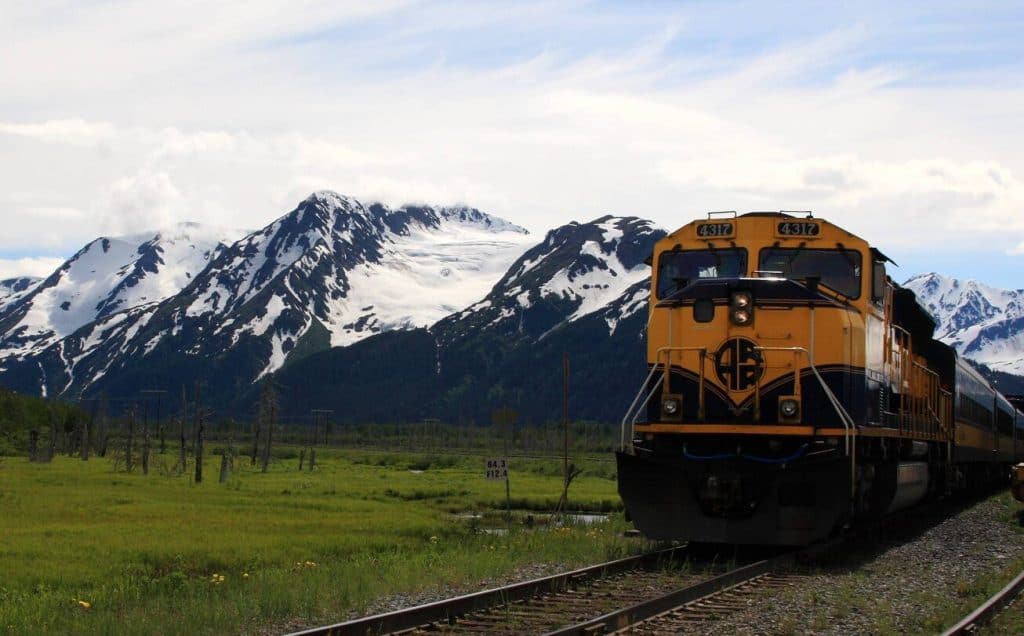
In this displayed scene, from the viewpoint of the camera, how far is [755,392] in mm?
20891

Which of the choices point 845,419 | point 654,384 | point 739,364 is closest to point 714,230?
point 739,364

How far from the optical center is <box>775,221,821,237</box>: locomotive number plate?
22.1m

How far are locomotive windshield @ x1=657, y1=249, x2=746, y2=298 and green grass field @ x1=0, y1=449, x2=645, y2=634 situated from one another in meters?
4.92

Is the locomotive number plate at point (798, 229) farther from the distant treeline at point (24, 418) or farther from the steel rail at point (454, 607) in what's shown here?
the distant treeline at point (24, 418)

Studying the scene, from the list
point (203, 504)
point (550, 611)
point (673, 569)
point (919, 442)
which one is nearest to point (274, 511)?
point (203, 504)

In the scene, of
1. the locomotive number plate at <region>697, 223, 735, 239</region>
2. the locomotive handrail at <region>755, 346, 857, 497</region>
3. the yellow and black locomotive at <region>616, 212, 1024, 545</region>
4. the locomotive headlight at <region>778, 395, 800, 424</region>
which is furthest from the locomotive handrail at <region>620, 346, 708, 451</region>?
the locomotive number plate at <region>697, 223, 735, 239</region>

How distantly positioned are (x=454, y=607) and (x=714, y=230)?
9.72 m

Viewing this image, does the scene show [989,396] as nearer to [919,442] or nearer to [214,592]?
[919,442]

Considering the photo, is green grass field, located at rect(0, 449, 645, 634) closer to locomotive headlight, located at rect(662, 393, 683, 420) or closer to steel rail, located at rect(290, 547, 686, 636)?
steel rail, located at rect(290, 547, 686, 636)

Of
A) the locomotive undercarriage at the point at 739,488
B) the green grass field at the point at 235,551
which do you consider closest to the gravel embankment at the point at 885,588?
the locomotive undercarriage at the point at 739,488

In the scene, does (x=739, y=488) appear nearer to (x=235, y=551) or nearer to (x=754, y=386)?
(x=754, y=386)

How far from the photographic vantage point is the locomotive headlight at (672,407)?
2122 centimetres

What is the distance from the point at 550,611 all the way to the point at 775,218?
9230 millimetres

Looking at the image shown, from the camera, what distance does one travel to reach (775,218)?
72.9 feet
